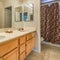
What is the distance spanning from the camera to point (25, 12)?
313cm

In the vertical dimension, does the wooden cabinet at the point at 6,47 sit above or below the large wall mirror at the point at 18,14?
below

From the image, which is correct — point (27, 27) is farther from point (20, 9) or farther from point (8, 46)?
point (8, 46)

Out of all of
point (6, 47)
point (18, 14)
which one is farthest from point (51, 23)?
point (6, 47)

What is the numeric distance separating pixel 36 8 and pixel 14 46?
1771 mm

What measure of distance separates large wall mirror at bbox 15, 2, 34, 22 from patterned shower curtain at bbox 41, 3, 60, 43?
3.80 feet

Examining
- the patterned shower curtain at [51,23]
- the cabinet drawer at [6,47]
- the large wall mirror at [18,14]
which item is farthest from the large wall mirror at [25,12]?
the cabinet drawer at [6,47]

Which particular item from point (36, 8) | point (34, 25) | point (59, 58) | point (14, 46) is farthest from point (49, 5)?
point (14, 46)

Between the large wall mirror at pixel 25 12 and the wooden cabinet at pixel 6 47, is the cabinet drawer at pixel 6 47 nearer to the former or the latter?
the wooden cabinet at pixel 6 47

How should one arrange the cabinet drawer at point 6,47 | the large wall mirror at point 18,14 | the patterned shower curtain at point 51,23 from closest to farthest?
the cabinet drawer at point 6,47 → the large wall mirror at point 18,14 → the patterned shower curtain at point 51,23

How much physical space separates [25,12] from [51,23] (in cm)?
131

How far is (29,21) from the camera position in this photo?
10.0 feet

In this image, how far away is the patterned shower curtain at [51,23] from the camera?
3660mm

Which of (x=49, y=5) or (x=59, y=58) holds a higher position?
(x=49, y=5)

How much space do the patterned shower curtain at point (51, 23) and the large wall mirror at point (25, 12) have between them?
1.16 meters
